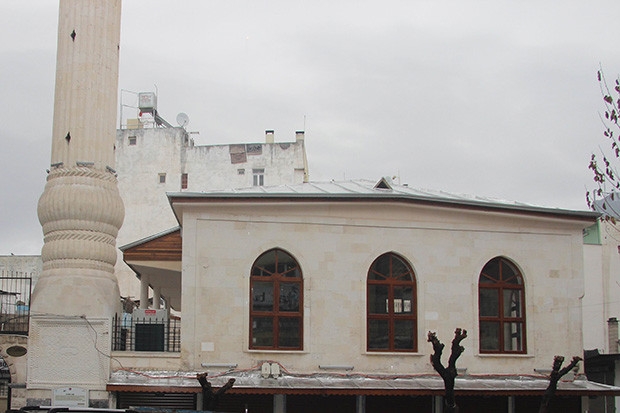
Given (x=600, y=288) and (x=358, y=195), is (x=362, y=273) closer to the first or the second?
(x=358, y=195)

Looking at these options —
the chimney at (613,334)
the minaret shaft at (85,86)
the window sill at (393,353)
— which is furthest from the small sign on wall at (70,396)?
the chimney at (613,334)

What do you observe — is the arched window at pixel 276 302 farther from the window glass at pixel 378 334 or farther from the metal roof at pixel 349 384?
the window glass at pixel 378 334

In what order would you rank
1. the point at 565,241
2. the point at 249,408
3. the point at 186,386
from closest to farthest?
the point at 186,386 < the point at 249,408 < the point at 565,241

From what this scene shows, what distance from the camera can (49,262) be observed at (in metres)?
19.4

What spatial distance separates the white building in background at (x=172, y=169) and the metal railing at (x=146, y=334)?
25.4 m

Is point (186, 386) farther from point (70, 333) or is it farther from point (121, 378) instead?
point (70, 333)

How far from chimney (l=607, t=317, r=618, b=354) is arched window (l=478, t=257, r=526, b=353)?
11286 millimetres

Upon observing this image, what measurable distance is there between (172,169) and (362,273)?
26698 mm

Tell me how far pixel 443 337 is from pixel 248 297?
4.60 meters

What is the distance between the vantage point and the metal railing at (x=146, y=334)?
1952 centimetres

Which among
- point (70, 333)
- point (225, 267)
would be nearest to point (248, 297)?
point (225, 267)

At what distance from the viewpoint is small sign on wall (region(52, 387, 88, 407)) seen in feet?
59.7

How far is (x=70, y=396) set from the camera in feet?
59.9

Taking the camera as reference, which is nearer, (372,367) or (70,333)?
(70,333)
